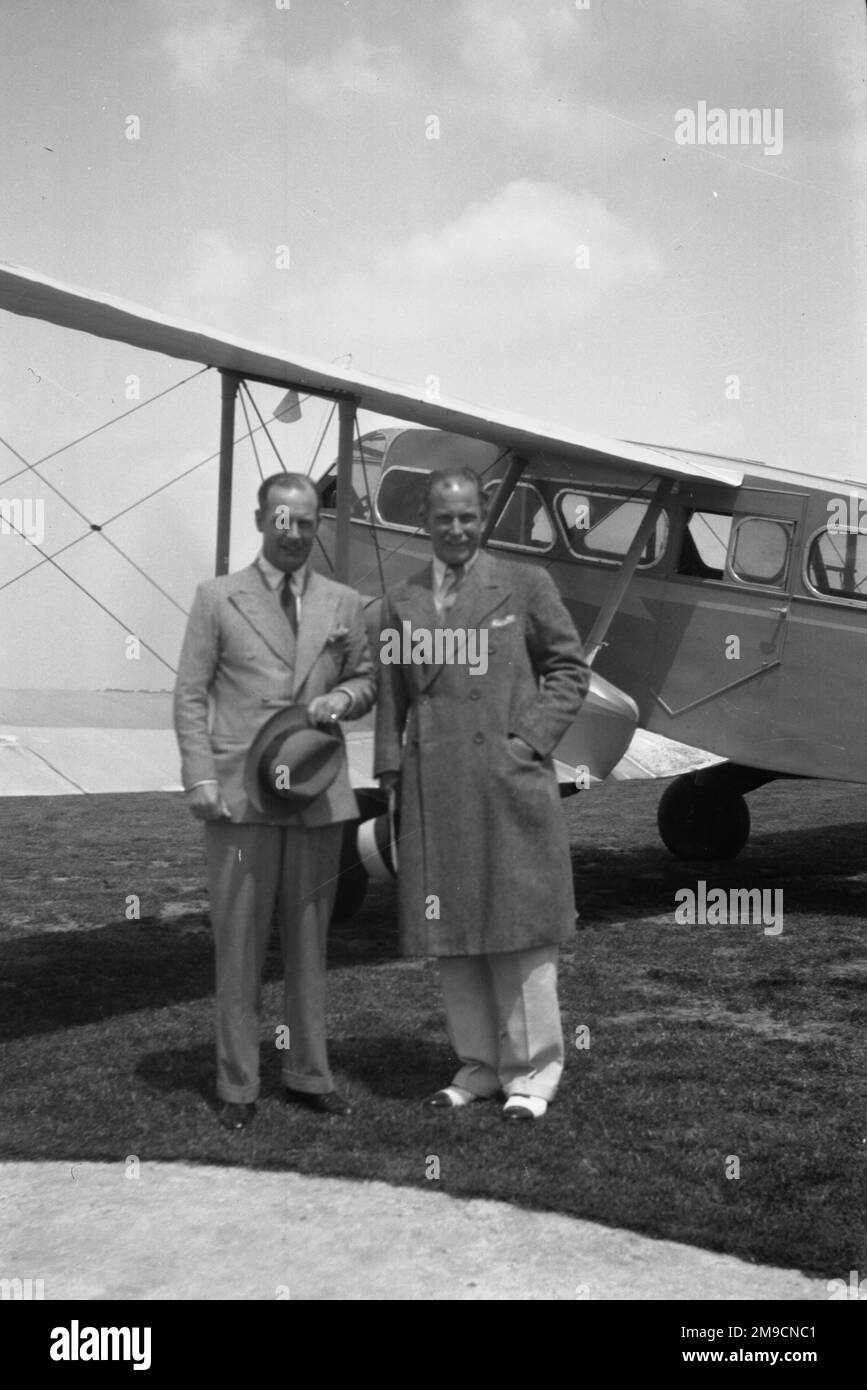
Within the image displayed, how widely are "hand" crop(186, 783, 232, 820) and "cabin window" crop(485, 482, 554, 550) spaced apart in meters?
5.17

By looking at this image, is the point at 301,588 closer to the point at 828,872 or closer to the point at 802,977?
the point at 802,977

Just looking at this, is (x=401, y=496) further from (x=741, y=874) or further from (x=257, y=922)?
(x=257, y=922)

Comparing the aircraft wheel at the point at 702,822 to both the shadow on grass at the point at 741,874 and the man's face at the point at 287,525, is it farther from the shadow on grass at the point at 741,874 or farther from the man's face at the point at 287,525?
the man's face at the point at 287,525

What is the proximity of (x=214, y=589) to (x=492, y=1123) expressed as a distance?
1.92 meters

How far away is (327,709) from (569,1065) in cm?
179

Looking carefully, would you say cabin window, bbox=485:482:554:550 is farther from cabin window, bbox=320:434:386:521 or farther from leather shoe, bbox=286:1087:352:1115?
leather shoe, bbox=286:1087:352:1115

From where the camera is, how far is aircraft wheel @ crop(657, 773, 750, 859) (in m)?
10.6

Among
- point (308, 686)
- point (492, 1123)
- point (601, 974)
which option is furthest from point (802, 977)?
point (308, 686)

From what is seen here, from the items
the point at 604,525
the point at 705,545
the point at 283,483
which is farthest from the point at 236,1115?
the point at 604,525

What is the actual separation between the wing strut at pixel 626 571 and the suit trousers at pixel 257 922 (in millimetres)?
A: 4071

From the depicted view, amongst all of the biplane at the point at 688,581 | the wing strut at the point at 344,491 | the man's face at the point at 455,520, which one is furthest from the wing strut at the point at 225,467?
the man's face at the point at 455,520

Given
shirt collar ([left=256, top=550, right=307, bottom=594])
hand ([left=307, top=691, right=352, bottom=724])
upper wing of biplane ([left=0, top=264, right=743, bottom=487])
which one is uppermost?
upper wing of biplane ([left=0, top=264, right=743, bottom=487])

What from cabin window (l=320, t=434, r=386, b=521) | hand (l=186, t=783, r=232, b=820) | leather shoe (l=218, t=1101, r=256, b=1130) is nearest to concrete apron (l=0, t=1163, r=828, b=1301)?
leather shoe (l=218, t=1101, r=256, b=1130)

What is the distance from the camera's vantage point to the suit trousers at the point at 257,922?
4.45m
